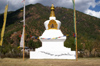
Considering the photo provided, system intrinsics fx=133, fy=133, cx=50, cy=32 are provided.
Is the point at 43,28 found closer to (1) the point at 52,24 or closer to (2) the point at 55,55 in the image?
Answer: (1) the point at 52,24

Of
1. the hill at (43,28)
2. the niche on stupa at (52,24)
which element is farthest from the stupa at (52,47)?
the hill at (43,28)

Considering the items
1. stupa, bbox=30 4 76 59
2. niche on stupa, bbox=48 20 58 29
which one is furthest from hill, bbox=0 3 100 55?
niche on stupa, bbox=48 20 58 29

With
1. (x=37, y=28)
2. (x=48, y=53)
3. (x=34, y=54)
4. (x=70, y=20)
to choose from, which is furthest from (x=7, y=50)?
(x=70, y=20)

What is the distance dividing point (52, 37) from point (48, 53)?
2319 mm

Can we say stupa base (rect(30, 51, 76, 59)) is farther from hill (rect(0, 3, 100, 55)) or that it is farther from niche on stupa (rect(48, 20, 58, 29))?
hill (rect(0, 3, 100, 55))

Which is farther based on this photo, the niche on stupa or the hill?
the hill

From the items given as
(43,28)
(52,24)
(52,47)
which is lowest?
(52,47)

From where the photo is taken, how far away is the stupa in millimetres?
17141

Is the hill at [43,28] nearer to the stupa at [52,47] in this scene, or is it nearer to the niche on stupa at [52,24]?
the stupa at [52,47]

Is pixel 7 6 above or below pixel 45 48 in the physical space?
above

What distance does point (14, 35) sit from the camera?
174 ft

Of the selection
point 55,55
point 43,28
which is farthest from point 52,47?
point 43,28

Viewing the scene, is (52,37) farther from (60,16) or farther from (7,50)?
(60,16)

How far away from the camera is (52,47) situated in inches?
715
